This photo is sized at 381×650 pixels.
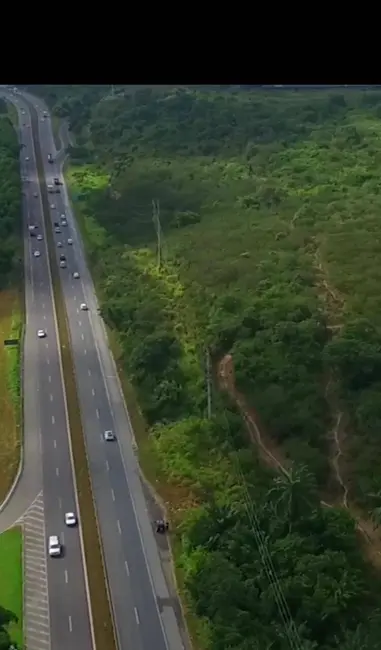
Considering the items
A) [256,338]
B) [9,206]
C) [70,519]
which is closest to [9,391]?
[70,519]

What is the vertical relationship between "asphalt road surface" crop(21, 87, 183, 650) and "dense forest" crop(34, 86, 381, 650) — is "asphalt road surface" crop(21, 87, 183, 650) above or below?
below

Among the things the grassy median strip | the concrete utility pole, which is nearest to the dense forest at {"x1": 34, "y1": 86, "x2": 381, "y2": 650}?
the concrete utility pole

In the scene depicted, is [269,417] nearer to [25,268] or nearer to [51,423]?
[51,423]

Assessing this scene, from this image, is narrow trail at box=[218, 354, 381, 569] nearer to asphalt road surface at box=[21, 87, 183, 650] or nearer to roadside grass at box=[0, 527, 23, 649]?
asphalt road surface at box=[21, 87, 183, 650]

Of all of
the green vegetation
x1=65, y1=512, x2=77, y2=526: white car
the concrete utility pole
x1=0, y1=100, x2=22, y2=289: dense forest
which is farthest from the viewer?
the concrete utility pole

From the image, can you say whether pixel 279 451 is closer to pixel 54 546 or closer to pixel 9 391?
pixel 54 546

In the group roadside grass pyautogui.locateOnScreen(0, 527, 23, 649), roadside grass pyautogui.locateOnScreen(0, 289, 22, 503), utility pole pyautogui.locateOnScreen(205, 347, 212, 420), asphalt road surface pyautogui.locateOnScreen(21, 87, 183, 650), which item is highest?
utility pole pyautogui.locateOnScreen(205, 347, 212, 420)

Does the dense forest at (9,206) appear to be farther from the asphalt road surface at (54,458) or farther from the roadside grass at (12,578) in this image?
the roadside grass at (12,578)
